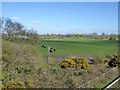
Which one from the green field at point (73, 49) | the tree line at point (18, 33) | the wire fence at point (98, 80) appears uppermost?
the tree line at point (18, 33)

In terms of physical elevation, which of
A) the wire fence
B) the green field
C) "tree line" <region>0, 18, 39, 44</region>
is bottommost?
the wire fence

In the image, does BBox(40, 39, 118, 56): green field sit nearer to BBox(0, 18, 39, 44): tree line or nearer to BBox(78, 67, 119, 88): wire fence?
BBox(0, 18, 39, 44): tree line

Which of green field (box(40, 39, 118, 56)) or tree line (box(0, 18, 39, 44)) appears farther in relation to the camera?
green field (box(40, 39, 118, 56))

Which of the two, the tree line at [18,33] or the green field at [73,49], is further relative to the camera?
the green field at [73,49]

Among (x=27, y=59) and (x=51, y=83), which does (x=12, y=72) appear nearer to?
(x=27, y=59)

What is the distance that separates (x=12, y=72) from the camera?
7.18m

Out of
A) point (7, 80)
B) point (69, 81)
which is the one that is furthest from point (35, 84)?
point (69, 81)

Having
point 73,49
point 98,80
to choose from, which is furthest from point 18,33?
point 73,49

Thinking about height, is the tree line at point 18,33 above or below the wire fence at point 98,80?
above

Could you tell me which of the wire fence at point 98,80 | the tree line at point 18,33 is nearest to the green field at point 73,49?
the tree line at point 18,33

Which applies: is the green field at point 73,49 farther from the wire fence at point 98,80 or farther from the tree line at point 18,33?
the wire fence at point 98,80

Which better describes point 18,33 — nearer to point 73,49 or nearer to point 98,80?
point 98,80

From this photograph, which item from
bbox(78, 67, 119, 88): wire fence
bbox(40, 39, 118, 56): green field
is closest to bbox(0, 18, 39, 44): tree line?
bbox(40, 39, 118, 56): green field

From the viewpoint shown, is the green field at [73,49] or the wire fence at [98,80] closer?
the wire fence at [98,80]
